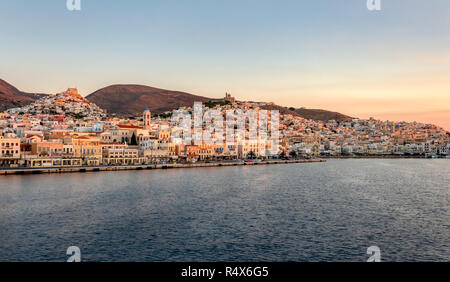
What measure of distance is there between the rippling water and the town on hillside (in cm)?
2446

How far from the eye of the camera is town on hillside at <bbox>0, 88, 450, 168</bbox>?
50844 millimetres

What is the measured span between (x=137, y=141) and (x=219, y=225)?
50107mm

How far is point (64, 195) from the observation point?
83.1ft

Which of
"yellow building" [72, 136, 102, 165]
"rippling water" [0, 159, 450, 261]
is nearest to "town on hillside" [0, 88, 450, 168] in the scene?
"yellow building" [72, 136, 102, 165]

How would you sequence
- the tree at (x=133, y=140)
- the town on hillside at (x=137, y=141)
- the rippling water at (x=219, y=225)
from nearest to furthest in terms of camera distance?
the rippling water at (x=219, y=225) → the town on hillside at (x=137, y=141) → the tree at (x=133, y=140)

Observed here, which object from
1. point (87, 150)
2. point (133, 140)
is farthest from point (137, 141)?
point (87, 150)

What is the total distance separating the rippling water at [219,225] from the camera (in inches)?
508

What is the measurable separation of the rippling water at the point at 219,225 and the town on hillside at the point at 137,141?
80.3ft

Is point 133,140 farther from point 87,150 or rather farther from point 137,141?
point 87,150

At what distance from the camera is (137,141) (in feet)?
212

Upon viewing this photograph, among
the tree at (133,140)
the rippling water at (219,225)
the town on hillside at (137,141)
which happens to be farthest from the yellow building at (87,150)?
the rippling water at (219,225)

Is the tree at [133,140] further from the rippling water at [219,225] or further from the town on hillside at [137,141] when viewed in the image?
the rippling water at [219,225]

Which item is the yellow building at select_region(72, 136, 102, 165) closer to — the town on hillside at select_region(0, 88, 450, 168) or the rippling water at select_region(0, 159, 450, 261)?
the town on hillside at select_region(0, 88, 450, 168)
